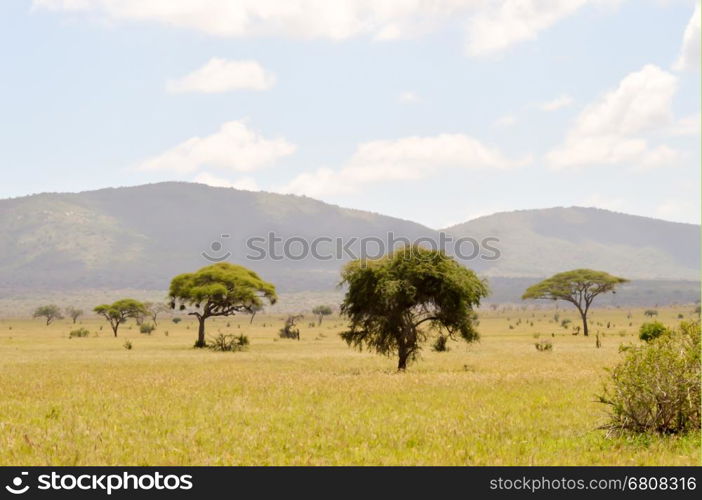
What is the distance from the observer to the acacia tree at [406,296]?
3659 cm

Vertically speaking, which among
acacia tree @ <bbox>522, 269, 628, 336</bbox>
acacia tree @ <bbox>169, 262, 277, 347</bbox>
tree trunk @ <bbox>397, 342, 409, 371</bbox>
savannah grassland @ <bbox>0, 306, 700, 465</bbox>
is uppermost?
acacia tree @ <bbox>522, 269, 628, 336</bbox>

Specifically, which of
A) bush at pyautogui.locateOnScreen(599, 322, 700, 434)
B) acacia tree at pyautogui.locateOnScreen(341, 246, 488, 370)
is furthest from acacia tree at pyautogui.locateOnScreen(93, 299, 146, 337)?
bush at pyautogui.locateOnScreen(599, 322, 700, 434)

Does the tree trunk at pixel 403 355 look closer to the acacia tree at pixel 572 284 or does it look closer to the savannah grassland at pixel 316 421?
the savannah grassland at pixel 316 421

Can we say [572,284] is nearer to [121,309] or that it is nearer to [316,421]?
[121,309]

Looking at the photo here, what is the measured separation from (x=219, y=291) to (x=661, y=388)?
5481cm

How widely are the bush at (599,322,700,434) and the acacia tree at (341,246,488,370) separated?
65.4ft

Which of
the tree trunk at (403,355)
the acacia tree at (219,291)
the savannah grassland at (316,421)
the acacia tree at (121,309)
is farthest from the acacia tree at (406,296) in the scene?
the acacia tree at (121,309)

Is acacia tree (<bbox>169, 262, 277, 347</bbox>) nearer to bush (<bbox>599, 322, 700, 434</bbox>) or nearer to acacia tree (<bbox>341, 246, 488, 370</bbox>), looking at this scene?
acacia tree (<bbox>341, 246, 488, 370</bbox>)

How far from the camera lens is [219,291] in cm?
6775

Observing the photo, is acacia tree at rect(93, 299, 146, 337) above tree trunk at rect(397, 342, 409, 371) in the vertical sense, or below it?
above

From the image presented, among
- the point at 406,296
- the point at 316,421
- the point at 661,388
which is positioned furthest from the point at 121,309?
the point at 661,388

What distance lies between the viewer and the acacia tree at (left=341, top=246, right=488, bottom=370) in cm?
3659
